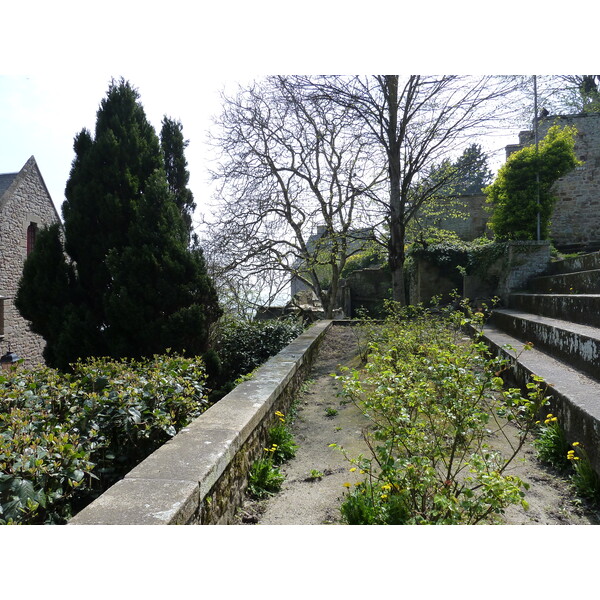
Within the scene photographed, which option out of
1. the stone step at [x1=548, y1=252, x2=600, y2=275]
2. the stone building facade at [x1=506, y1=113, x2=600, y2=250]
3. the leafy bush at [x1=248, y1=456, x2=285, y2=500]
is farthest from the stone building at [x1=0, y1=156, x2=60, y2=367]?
the stone building facade at [x1=506, y1=113, x2=600, y2=250]

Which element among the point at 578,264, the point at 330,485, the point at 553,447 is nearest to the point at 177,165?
the point at 578,264

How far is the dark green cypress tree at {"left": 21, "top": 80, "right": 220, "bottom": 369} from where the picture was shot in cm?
655

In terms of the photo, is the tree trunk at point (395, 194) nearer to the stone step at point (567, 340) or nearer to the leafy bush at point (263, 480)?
the stone step at point (567, 340)

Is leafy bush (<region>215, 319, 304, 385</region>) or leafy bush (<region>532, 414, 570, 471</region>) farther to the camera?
leafy bush (<region>215, 319, 304, 385</region>)

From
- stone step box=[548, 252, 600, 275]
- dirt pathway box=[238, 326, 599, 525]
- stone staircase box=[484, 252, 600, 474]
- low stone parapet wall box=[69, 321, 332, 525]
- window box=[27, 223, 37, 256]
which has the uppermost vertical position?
window box=[27, 223, 37, 256]

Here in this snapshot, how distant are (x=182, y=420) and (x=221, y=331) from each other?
4.34 m

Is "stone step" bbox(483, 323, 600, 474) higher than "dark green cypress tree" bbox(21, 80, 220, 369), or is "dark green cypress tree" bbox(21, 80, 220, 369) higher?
"dark green cypress tree" bbox(21, 80, 220, 369)

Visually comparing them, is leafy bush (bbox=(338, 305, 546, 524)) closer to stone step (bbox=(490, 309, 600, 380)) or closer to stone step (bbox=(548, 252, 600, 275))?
stone step (bbox=(490, 309, 600, 380))

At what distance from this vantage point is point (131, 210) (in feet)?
23.6

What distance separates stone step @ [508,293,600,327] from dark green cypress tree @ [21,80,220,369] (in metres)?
4.78

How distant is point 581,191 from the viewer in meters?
13.1

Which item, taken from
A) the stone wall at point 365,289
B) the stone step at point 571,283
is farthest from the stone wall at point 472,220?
the stone step at point 571,283

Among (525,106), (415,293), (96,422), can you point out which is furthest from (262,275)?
(96,422)
